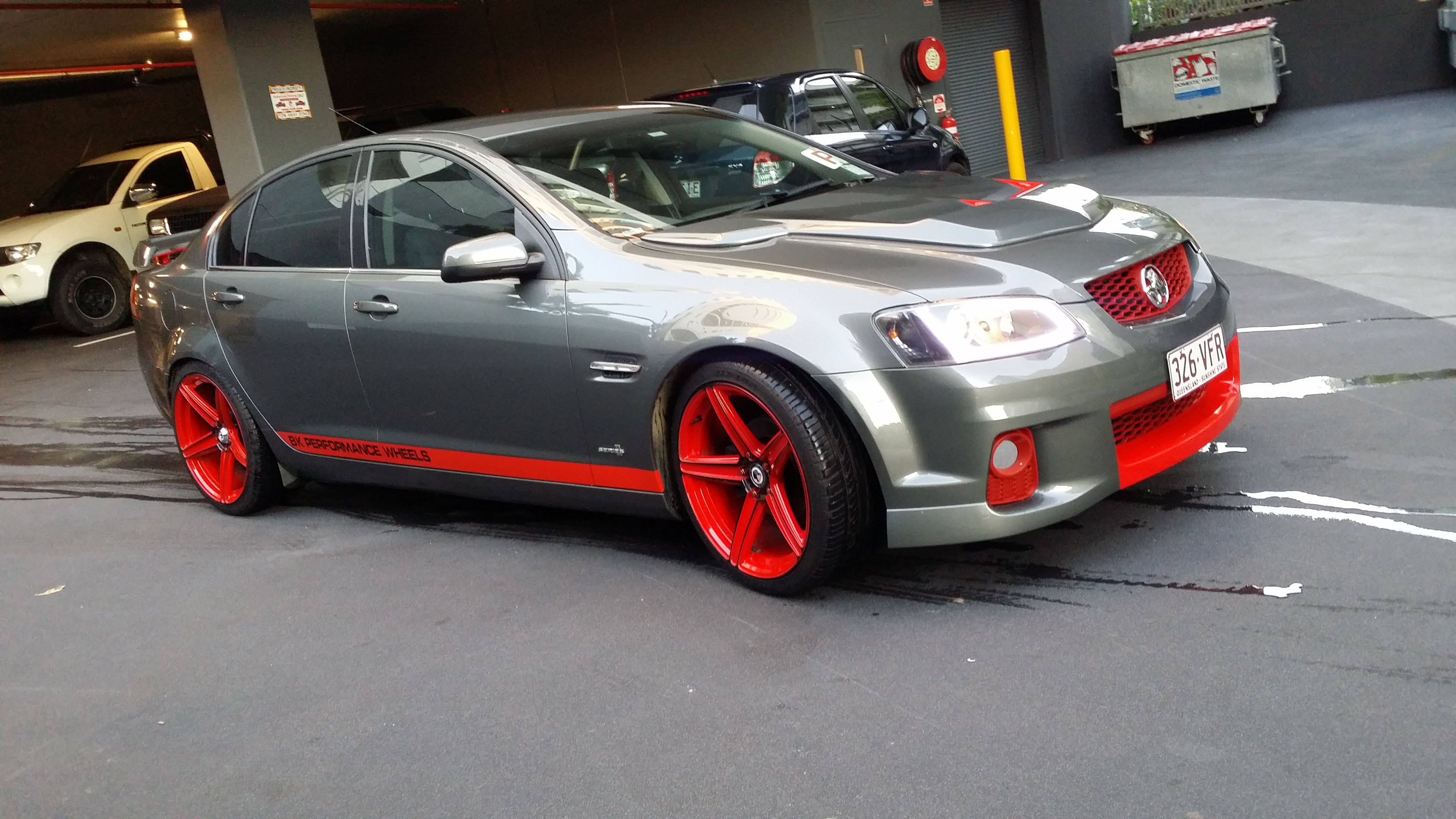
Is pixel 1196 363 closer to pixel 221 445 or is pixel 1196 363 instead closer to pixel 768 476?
pixel 768 476

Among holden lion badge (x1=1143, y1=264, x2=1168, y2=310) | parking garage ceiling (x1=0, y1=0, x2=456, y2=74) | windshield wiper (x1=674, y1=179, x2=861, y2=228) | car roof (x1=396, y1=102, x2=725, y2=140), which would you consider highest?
parking garage ceiling (x1=0, y1=0, x2=456, y2=74)

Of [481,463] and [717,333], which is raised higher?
[717,333]

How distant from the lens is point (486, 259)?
3.99m

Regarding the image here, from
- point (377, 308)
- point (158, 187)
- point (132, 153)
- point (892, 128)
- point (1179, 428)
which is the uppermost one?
point (132, 153)

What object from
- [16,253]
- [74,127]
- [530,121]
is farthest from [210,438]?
[74,127]

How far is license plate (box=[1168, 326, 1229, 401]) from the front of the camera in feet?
12.1

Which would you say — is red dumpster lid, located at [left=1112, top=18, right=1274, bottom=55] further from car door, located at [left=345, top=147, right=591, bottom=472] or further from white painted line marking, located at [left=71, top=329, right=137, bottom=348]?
car door, located at [left=345, top=147, right=591, bottom=472]

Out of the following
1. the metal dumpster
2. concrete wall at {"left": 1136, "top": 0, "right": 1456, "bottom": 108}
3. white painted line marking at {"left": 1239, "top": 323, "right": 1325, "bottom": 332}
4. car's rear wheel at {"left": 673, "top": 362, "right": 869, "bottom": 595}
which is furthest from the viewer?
the metal dumpster

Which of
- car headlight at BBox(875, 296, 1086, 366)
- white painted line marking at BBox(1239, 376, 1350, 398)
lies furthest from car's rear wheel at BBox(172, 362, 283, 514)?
Answer: white painted line marking at BBox(1239, 376, 1350, 398)

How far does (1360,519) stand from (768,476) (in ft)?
5.68

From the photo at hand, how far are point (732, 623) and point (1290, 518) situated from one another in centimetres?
168

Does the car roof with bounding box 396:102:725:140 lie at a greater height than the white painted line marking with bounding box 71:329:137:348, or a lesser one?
greater

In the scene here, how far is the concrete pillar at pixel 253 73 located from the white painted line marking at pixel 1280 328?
8415 mm

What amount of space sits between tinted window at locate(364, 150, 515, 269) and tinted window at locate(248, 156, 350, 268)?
17 cm
